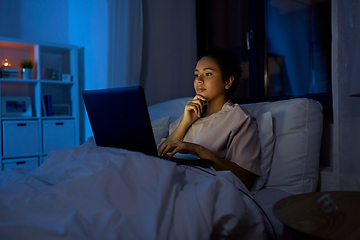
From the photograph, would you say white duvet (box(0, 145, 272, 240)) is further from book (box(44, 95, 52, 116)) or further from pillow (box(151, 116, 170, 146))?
book (box(44, 95, 52, 116))

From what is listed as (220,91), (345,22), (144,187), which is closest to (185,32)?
(220,91)

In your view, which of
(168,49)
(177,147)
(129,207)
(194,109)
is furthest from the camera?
(168,49)

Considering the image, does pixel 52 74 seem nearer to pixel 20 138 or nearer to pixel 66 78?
pixel 66 78

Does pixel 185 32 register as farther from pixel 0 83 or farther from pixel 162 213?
pixel 162 213

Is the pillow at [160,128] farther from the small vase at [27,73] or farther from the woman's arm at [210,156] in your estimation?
the small vase at [27,73]

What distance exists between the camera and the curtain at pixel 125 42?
255 cm

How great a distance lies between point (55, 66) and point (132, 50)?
1.37m

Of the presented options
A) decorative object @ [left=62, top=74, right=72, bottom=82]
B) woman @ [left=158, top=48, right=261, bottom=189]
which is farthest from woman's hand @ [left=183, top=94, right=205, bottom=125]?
decorative object @ [left=62, top=74, right=72, bottom=82]

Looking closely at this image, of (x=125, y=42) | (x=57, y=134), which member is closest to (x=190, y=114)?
(x=125, y=42)

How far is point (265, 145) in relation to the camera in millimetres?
1420

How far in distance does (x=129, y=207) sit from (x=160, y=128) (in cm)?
115

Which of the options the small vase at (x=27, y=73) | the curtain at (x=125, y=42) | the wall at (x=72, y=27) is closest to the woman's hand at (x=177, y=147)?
the curtain at (x=125, y=42)

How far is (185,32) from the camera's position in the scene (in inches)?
113

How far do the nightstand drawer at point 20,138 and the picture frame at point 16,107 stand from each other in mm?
188
